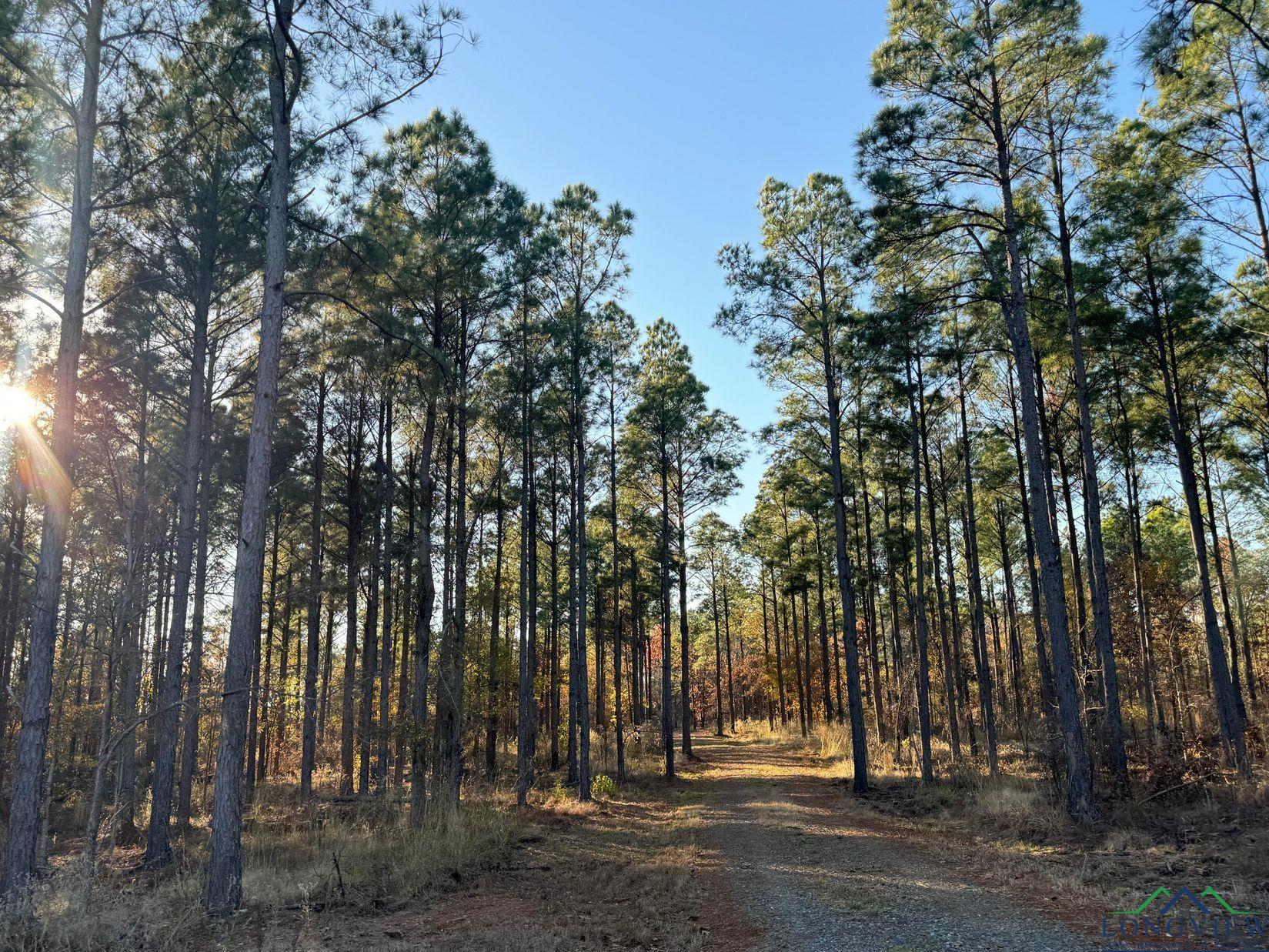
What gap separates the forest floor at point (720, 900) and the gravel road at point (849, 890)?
3cm

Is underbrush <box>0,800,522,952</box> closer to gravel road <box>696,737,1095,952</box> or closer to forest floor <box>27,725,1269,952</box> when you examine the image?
forest floor <box>27,725,1269,952</box>

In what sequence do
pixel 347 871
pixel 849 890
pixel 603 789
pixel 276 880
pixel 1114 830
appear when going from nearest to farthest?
pixel 849 890, pixel 276 880, pixel 347 871, pixel 1114 830, pixel 603 789

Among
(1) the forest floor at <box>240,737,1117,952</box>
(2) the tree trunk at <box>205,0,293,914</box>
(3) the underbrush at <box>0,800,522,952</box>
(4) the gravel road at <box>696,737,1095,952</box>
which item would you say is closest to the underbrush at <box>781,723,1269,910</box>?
(1) the forest floor at <box>240,737,1117,952</box>

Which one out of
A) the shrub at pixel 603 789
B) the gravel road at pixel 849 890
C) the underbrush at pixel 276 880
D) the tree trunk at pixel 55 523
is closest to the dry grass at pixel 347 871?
the underbrush at pixel 276 880

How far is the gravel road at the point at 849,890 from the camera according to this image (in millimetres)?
6008

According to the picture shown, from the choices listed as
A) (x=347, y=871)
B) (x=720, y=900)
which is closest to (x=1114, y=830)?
(x=720, y=900)

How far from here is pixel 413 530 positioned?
60.4ft

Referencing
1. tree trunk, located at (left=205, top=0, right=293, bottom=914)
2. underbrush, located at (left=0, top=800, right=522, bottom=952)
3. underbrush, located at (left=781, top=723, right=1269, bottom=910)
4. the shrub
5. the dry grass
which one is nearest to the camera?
underbrush, located at (left=0, top=800, right=522, bottom=952)

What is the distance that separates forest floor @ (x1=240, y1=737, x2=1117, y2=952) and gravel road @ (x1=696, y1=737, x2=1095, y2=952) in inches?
1.0

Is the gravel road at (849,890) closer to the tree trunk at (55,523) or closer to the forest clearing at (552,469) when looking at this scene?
the forest clearing at (552,469)

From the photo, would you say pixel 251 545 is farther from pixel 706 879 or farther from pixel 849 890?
pixel 849 890

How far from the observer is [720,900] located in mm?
7926

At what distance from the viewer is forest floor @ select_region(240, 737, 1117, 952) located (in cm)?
625

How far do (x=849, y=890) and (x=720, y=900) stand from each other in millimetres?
1470
